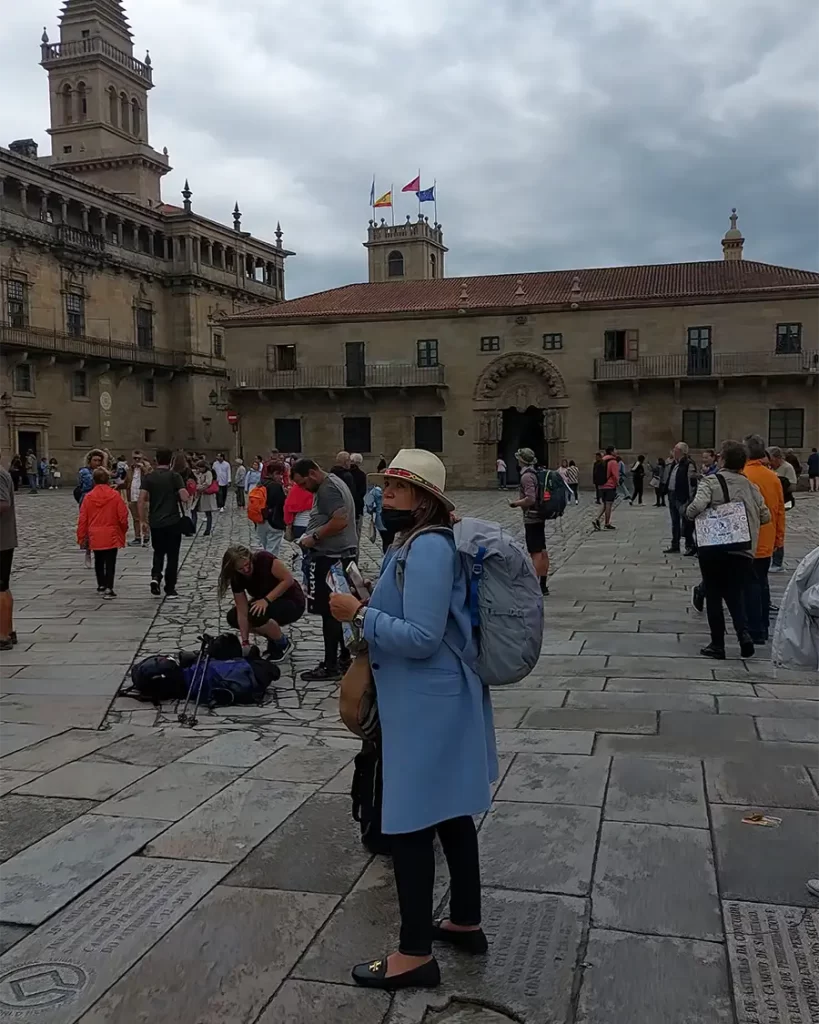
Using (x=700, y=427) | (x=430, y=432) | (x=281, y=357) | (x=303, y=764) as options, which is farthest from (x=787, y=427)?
(x=303, y=764)

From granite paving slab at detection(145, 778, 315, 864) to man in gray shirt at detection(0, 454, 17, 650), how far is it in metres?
4.08

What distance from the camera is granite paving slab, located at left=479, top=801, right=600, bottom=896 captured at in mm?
3393

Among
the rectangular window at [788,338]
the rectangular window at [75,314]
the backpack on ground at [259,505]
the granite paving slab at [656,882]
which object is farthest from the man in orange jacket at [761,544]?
the rectangular window at [75,314]

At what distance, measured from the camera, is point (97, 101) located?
174 ft

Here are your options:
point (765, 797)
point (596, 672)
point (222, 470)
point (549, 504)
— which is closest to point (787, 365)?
point (222, 470)

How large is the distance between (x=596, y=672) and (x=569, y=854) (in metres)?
3.38

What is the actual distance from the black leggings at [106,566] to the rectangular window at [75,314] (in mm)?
36947

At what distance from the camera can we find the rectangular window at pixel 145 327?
49372mm

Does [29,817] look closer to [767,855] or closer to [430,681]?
[430,681]

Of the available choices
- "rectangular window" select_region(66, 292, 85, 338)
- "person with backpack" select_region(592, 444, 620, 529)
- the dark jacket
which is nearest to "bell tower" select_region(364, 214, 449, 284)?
"rectangular window" select_region(66, 292, 85, 338)

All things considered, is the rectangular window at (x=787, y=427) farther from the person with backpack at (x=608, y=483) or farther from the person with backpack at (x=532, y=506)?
the person with backpack at (x=532, y=506)

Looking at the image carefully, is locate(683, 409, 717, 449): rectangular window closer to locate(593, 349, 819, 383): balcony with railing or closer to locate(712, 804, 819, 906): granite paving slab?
locate(593, 349, 819, 383): balcony with railing

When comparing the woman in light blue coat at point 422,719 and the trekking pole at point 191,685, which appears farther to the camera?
the trekking pole at point 191,685

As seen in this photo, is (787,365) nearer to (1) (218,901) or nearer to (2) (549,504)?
(2) (549,504)
